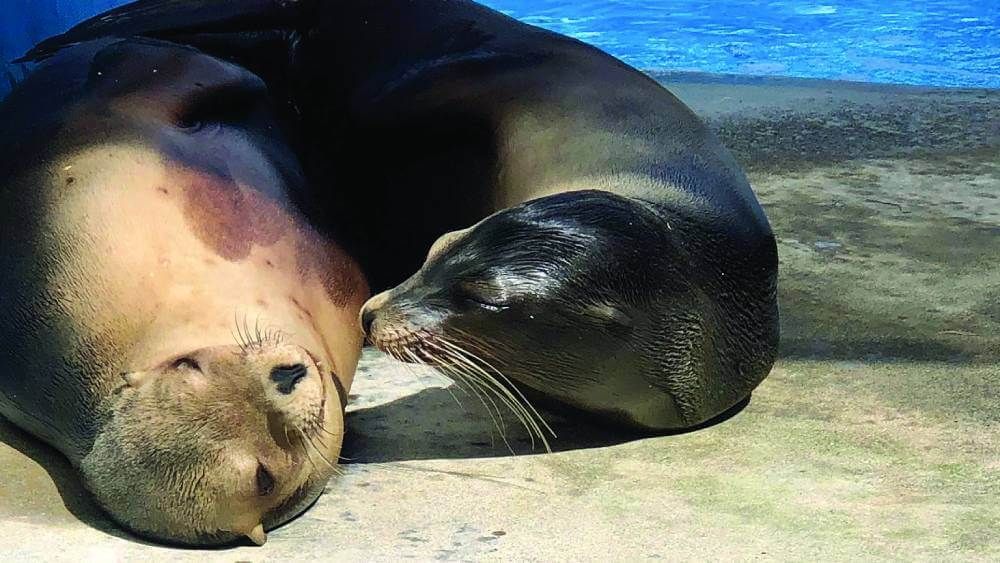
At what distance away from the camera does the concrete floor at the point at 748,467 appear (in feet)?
9.58

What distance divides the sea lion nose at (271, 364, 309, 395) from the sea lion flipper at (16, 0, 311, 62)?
2105mm


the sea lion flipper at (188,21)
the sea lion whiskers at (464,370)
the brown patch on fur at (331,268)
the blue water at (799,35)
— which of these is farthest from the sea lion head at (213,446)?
the blue water at (799,35)

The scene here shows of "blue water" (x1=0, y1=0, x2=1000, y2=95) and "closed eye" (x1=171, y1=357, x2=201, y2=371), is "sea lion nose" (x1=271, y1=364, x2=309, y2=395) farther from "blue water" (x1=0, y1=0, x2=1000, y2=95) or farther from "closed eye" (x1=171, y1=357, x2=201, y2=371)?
"blue water" (x1=0, y1=0, x2=1000, y2=95)

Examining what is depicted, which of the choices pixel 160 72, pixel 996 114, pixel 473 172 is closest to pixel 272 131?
pixel 160 72

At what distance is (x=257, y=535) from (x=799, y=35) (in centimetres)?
1170

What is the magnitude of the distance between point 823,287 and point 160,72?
A: 7.40 feet

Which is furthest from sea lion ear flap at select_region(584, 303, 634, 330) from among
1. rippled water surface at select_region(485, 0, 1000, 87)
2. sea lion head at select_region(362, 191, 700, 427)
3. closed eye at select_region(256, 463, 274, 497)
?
rippled water surface at select_region(485, 0, 1000, 87)

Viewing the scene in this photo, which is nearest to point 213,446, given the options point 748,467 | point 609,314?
point 609,314

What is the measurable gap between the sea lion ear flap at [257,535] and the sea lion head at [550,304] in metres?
0.55

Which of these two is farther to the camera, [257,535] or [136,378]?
[136,378]

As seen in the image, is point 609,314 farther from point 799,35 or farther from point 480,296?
point 799,35

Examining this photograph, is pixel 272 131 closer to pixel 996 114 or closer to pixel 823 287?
pixel 823 287

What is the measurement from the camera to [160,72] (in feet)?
13.8

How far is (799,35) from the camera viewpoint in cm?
1381
